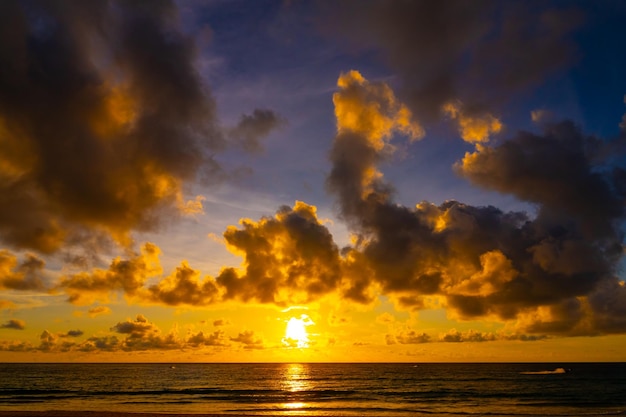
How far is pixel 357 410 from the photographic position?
61594 millimetres

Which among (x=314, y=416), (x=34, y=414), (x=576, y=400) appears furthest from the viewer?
(x=576, y=400)

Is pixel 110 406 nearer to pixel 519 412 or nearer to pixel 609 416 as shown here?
pixel 519 412

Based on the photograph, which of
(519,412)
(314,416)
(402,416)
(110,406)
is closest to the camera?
(314,416)

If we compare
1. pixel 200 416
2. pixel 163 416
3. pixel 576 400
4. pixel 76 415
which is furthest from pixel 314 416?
pixel 576 400

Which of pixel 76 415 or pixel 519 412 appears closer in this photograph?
pixel 76 415

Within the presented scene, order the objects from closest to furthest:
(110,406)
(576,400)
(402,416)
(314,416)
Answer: (314,416)
(402,416)
(110,406)
(576,400)

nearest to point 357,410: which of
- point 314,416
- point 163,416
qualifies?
point 314,416

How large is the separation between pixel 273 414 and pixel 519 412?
31.1m

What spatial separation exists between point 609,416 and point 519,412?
989 cm

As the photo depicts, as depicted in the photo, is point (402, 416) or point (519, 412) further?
point (519, 412)

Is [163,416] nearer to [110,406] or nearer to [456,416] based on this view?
[110,406]

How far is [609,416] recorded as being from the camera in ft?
178

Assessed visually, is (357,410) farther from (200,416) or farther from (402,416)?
(200,416)

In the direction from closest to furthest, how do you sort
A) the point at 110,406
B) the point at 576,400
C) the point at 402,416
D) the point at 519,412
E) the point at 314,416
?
the point at 314,416 → the point at 402,416 → the point at 519,412 → the point at 110,406 → the point at 576,400
